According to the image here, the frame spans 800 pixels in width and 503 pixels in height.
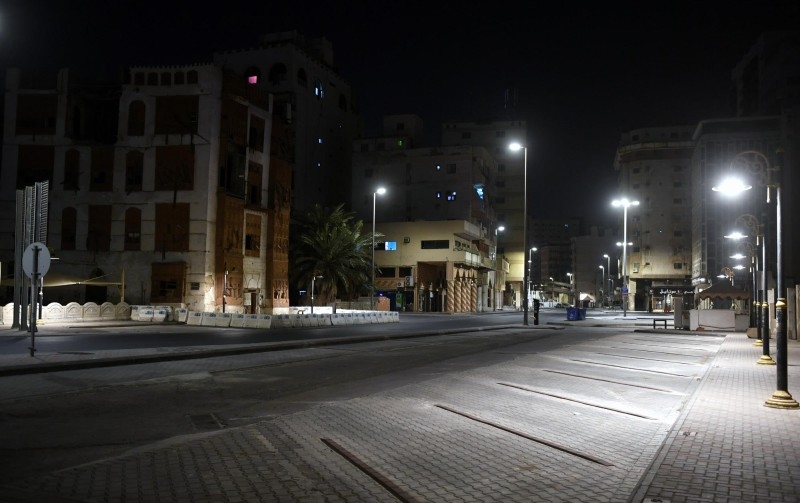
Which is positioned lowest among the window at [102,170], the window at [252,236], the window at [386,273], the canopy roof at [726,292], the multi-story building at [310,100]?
the canopy roof at [726,292]

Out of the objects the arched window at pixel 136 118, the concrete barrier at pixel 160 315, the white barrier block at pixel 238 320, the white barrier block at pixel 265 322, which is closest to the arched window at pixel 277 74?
the arched window at pixel 136 118

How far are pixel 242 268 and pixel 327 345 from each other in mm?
28890

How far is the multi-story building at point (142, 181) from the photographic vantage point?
4738 centimetres

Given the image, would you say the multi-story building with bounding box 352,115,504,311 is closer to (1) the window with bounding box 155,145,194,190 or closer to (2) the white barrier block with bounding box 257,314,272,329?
(1) the window with bounding box 155,145,194,190

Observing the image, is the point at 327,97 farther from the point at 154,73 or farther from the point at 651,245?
the point at 651,245

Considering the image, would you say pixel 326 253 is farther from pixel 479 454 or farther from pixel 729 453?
pixel 729 453

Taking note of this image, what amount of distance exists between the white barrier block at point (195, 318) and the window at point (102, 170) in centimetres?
1613

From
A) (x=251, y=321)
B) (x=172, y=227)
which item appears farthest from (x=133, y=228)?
(x=251, y=321)

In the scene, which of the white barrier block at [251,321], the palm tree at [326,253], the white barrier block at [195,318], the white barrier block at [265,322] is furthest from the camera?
the palm tree at [326,253]

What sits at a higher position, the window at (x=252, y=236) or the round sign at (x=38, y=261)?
the window at (x=252, y=236)

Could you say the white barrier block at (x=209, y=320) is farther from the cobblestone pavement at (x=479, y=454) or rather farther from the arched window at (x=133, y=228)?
the cobblestone pavement at (x=479, y=454)

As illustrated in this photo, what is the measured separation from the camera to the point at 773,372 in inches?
620

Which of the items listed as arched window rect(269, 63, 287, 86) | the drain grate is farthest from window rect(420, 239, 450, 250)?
the drain grate

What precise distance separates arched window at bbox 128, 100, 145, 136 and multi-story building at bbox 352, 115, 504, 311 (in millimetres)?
31577
